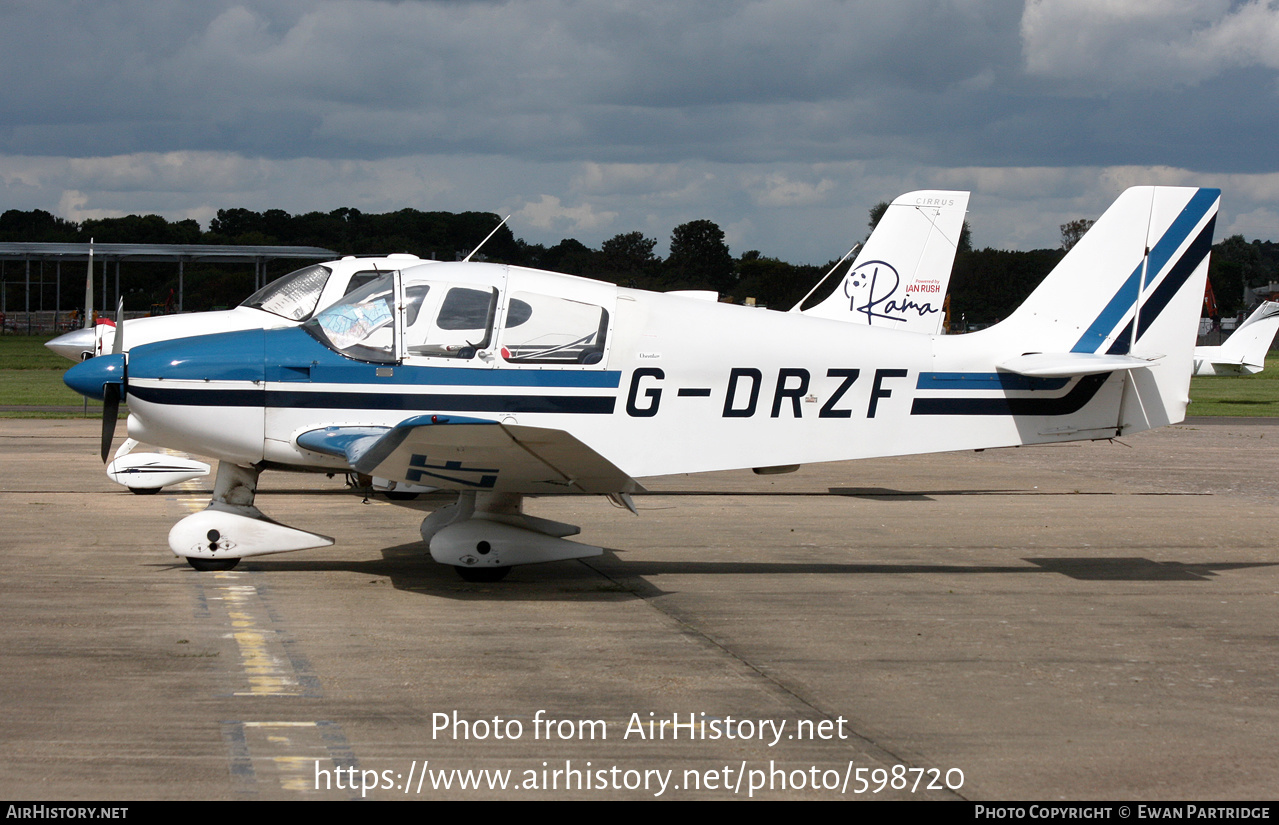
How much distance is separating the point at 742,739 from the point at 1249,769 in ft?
6.93

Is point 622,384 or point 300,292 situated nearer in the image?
point 622,384

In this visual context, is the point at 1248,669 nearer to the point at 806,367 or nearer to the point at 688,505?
the point at 806,367

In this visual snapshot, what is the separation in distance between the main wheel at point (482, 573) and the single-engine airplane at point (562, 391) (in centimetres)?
4

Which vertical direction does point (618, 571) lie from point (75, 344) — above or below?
below

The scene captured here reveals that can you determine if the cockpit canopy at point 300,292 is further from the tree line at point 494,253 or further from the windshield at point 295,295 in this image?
Result: the tree line at point 494,253

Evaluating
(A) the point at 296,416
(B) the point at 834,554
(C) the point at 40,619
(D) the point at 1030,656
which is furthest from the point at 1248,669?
(C) the point at 40,619

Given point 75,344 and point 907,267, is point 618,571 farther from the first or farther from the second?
point 907,267

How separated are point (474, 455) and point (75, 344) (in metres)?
7.69

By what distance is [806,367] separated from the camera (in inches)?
330

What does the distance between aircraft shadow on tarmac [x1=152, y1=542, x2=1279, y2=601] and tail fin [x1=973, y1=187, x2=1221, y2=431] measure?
4.23 feet

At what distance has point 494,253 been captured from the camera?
40875 millimetres

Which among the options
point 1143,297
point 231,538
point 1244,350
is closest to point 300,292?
point 231,538

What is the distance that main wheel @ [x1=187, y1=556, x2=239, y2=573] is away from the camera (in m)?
8.29
